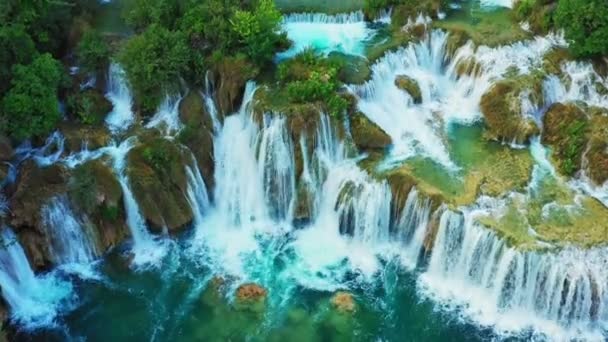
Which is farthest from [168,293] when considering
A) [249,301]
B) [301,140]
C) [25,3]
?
[25,3]

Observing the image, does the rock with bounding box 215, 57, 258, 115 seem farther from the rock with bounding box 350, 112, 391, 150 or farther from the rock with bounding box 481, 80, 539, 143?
the rock with bounding box 481, 80, 539, 143

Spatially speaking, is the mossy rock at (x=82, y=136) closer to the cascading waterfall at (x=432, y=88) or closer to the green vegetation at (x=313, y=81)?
Answer: the green vegetation at (x=313, y=81)

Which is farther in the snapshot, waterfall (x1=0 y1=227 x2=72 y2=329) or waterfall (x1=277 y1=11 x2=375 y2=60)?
waterfall (x1=277 y1=11 x2=375 y2=60)

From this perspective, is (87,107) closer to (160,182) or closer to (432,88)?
(160,182)

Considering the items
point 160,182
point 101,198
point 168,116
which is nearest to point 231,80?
point 168,116

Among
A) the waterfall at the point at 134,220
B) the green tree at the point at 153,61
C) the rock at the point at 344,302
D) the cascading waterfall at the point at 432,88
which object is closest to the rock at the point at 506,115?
the cascading waterfall at the point at 432,88

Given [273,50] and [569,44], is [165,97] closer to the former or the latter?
[273,50]

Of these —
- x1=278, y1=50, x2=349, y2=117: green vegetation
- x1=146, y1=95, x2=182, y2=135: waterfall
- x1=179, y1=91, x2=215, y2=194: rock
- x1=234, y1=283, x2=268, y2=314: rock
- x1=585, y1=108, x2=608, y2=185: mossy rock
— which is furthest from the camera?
x1=146, y1=95, x2=182, y2=135: waterfall

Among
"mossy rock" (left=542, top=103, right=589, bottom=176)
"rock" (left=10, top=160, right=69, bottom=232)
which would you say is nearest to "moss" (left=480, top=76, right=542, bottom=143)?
"mossy rock" (left=542, top=103, right=589, bottom=176)
